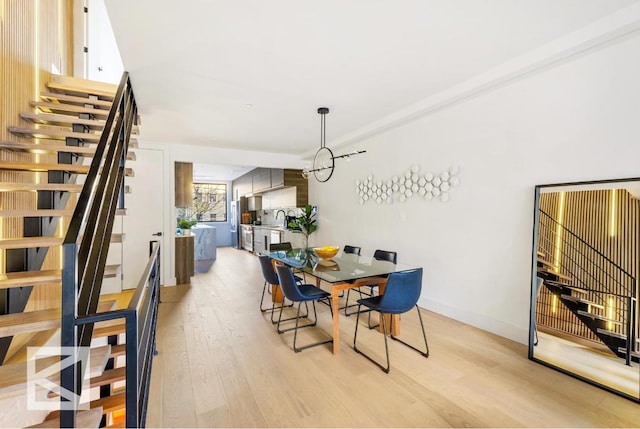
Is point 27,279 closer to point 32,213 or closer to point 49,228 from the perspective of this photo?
point 32,213

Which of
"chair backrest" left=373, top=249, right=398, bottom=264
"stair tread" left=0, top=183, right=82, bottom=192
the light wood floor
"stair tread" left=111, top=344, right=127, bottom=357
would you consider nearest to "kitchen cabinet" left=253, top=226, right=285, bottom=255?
"chair backrest" left=373, top=249, right=398, bottom=264

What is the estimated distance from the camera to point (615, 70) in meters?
2.20

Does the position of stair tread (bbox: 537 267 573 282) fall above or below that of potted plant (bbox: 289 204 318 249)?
below

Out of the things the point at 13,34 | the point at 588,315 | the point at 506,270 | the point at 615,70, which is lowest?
the point at 588,315

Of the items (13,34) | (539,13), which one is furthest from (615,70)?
(13,34)

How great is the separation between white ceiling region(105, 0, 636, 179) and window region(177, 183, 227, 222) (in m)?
6.85

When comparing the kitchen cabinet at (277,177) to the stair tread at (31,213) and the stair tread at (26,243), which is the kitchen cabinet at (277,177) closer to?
the stair tread at (31,213)

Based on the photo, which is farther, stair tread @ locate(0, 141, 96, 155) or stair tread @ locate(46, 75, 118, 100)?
stair tread @ locate(46, 75, 118, 100)

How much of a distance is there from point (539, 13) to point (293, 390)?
3.24m

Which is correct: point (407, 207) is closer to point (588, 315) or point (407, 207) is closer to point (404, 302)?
point (404, 302)

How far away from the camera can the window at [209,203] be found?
33.4 ft

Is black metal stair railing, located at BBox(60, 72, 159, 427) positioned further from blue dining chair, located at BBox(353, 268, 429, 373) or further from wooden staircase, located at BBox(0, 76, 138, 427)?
blue dining chair, located at BBox(353, 268, 429, 373)

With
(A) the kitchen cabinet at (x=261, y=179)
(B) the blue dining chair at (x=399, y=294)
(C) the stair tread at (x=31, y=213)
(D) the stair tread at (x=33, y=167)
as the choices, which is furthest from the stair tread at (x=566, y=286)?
(A) the kitchen cabinet at (x=261, y=179)

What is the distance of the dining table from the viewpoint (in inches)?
102
